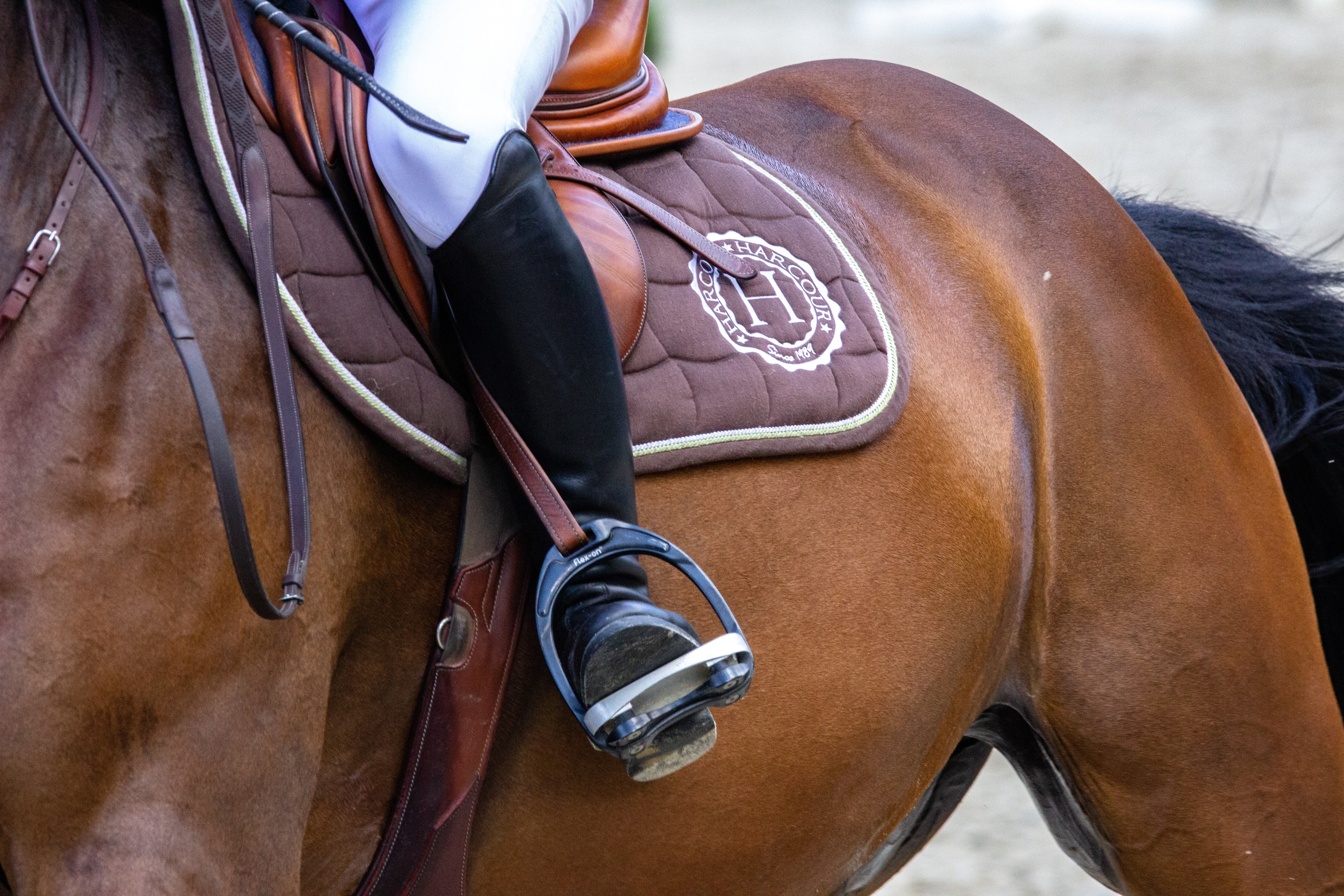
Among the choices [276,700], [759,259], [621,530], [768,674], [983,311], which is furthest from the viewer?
[983,311]

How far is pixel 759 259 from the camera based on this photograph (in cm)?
193

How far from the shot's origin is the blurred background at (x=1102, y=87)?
4.10 meters

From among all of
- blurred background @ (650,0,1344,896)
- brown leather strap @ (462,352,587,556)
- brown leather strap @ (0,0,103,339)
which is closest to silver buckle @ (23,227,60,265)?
brown leather strap @ (0,0,103,339)

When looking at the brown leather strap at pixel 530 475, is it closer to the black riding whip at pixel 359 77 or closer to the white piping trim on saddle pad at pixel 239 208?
the white piping trim on saddle pad at pixel 239 208

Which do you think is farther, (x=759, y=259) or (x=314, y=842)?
(x=759, y=259)

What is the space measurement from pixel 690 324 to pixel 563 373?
325 millimetres

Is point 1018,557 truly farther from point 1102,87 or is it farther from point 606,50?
point 1102,87

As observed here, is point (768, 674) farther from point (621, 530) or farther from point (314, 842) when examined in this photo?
point (314, 842)

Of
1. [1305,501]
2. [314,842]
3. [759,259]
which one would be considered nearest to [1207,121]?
[1305,501]

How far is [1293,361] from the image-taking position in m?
2.52

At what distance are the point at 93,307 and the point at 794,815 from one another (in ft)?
3.78

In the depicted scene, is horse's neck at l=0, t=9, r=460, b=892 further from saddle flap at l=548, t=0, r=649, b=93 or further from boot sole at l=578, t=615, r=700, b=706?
saddle flap at l=548, t=0, r=649, b=93

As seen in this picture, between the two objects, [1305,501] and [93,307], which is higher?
[93,307]

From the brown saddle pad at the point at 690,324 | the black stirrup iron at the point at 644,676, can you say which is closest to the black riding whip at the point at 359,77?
the brown saddle pad at the point at 690,324
